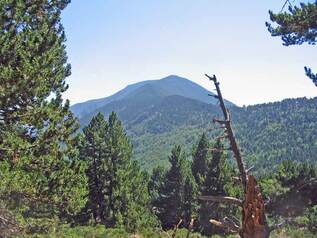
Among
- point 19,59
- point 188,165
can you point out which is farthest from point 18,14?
point 188,165

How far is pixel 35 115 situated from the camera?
47.0 feet

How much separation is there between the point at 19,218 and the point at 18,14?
7022 millimetres

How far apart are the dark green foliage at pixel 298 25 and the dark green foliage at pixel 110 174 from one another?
902 inches

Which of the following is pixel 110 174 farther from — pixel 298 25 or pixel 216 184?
pixel 298 25

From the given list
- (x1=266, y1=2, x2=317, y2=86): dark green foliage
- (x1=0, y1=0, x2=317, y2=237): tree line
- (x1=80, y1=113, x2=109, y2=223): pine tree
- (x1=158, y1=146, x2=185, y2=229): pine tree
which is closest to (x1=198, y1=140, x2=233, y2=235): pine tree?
(x1=158, y1=146, x2=185, y2=229): pine tree

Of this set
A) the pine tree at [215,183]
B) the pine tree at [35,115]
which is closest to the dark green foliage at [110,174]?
the pine tree at [215,183]

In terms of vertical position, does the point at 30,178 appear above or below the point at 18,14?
below

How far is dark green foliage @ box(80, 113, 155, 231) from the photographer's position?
38.2m

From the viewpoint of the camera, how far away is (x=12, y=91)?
43.4ft

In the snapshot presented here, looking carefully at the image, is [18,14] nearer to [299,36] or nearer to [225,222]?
[299,36]

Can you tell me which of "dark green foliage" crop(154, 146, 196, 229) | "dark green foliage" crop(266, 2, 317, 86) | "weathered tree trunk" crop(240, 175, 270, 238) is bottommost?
"dark green foliage" crop(154, 146, 196, 229)

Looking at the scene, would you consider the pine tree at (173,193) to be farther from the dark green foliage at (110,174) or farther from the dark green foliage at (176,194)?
the dark green foliage at (110,174)

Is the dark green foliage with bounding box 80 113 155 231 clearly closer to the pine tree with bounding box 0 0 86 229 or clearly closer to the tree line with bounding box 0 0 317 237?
the tree line with bounding box 0 0 317 237

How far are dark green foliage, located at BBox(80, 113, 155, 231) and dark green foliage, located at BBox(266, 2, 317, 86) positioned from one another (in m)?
22.9
